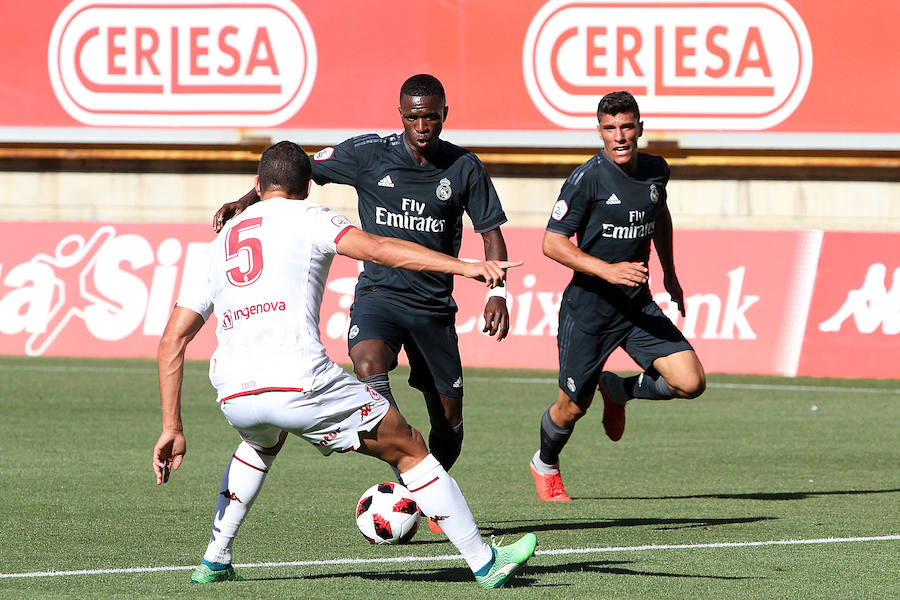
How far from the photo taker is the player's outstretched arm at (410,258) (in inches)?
228

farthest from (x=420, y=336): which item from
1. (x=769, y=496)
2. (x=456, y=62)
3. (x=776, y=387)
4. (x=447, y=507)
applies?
(x=456, y=62)

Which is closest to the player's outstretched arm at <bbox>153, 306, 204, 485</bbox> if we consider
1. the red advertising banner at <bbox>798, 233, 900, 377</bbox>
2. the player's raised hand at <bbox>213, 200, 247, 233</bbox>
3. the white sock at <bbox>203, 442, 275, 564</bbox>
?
the white sock at <bbox>203, 442, 275, 564</bbox>

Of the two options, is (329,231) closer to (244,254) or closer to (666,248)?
(244,254)

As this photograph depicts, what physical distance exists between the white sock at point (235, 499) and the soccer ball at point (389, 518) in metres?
0.72

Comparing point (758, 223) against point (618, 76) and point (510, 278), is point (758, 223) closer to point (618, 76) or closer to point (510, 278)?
point (618, 76)

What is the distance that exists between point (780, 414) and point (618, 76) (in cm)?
786

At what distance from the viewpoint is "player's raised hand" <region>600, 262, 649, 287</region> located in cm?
784

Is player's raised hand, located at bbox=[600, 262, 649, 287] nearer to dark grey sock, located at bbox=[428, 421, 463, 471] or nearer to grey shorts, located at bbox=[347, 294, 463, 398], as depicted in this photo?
grey shorts, located at bbox=[347, 294, 463, 398]

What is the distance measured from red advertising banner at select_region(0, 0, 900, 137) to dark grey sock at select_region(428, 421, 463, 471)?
13.1 meters

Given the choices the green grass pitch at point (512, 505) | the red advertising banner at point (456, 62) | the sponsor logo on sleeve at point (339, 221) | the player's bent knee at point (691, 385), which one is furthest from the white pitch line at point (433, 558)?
the red advertising banner at point (456, 62)

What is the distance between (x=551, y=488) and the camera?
9.46 meters

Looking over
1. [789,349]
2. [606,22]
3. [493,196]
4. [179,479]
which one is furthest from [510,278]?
[493,196]

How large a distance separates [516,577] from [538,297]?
11542mm

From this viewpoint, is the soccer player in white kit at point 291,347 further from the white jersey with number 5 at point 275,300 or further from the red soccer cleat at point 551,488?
the red soccer cleat at point 551,488
